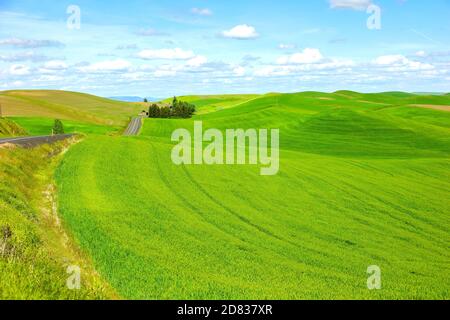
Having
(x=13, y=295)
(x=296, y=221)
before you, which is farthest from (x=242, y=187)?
(x=13, y=295)

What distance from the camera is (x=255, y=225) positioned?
21828 mm

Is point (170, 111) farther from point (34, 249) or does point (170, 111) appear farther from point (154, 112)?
point (34, 249)

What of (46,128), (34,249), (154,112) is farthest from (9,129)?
(154,112)

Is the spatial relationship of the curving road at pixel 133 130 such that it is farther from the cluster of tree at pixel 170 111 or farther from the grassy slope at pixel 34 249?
the grassy slope at pixel 34 249

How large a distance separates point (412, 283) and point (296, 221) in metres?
8.13

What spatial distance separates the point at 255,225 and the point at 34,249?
10622 millimetres

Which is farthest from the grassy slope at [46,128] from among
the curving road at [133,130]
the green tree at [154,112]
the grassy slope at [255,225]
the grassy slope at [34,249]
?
the grassy slope at [34,249]

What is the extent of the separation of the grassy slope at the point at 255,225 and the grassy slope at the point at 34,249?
79 cm

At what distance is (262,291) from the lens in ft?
44.2

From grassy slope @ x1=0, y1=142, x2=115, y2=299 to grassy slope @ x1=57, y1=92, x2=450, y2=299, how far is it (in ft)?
2.59

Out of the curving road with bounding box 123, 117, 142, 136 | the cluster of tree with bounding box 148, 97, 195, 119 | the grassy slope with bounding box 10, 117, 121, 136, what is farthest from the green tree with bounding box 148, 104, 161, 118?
the grassy slope with bounding box 10, 117, 121, 136

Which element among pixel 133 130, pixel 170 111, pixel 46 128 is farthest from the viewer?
pixel 170 111

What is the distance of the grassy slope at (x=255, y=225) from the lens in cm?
1448
